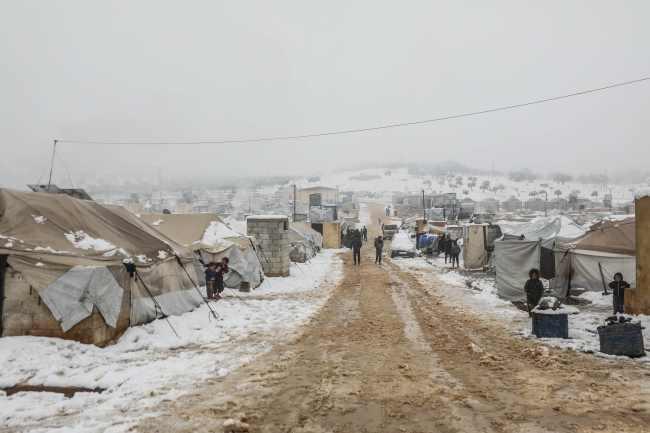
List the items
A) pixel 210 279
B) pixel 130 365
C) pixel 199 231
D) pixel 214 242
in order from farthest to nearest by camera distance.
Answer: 1. pixel 199 231
2. pixel 214 242
3. pixel 210 279
4. pixel 130 365

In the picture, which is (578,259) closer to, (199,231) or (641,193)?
(641,193)

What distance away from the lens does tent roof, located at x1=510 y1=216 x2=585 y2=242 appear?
51.5 ft

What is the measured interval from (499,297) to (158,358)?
35.1 ft

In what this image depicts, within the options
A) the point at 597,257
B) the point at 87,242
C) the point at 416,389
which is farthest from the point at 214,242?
the point at 597,257

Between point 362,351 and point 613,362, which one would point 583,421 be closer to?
point 613,362

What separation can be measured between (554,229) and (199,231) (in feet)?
47.0

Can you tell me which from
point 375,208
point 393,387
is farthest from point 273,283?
point 375,208

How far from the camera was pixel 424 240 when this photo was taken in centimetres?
3173

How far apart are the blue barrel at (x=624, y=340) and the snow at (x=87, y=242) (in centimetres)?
970

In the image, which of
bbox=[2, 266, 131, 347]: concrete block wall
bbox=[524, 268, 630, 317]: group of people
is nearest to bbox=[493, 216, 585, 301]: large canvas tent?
bbox=[524, 268, 630, 317]: group of people

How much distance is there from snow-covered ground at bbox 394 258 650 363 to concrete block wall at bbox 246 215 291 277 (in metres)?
7.21

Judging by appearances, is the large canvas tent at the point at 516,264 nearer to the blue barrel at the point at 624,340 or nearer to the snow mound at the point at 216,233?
the blue barrel at the point at 624,340

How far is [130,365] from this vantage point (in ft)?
21.7

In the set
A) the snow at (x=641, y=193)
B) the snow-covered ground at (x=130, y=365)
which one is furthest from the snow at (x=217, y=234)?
the snow at (x=641, y=193)
